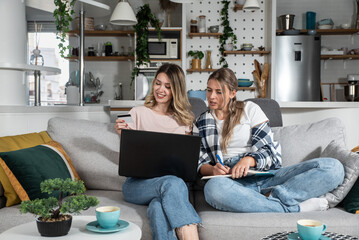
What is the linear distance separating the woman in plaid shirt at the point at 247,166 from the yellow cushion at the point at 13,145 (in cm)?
94

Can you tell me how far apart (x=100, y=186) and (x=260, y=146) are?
97 cm

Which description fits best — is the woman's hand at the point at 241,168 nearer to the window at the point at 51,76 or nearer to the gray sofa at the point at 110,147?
the gray sofa at the point at 110,147

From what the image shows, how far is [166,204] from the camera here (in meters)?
1.80

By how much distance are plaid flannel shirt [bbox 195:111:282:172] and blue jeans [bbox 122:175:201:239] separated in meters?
0.39

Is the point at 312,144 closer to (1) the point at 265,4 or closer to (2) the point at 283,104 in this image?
(2) the point at 283,104

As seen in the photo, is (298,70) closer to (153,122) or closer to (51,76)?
(153,122)

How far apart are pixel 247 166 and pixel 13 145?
1233 mm

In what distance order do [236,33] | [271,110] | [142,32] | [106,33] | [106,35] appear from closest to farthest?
[271,110] < [142,32] < [236,33] < [106,33] < [106,35]

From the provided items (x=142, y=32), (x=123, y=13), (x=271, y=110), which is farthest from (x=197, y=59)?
(x=271, y=110)

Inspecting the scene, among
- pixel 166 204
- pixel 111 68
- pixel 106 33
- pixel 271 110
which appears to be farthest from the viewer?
pixel 111 68

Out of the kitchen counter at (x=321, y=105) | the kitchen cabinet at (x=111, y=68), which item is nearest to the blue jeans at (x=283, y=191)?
the kitchen counter at (x=321, y=105)

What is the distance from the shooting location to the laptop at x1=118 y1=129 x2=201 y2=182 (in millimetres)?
1899

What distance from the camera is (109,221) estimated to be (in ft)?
4.37

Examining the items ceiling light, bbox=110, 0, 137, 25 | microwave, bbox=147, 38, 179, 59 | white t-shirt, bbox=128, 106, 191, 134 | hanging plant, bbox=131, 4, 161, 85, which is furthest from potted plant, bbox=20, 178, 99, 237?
microwave, bbox=147, 38, 179, 59
